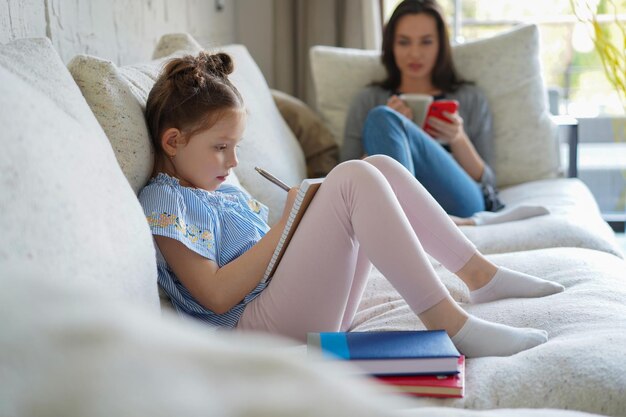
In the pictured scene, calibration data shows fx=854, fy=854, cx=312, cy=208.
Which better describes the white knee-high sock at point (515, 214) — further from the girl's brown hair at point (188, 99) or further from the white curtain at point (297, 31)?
the white curtain at point (297, 31)

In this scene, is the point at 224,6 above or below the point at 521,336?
above

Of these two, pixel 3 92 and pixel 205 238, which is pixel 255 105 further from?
pixel 3 92

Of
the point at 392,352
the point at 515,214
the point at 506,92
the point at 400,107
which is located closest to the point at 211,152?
the point at 392,352

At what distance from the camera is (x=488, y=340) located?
140 centimetres

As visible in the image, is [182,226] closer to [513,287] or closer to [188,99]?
[188,99]

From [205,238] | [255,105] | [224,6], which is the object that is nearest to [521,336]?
[205,238]

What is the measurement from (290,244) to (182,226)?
0.64ft

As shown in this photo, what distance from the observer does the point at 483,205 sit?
2648 millimetres

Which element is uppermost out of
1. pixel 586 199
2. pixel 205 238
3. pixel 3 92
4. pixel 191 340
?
pixel 3 92

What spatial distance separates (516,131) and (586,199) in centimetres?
42

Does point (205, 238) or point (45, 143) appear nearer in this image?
point (45, 143)

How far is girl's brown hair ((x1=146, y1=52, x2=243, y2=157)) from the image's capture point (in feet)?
5.26

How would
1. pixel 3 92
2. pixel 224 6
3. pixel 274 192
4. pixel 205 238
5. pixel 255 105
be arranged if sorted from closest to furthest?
1. pixel 3 92
2. pixel 205 238
3. pixel 274 192
4. pixel 255 105
5. pixel 224 6

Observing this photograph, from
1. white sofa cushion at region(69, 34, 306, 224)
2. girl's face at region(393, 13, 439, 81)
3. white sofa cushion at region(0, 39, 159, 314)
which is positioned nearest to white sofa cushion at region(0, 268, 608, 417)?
white sofa cushion at region(0, 39, 159, 314)
